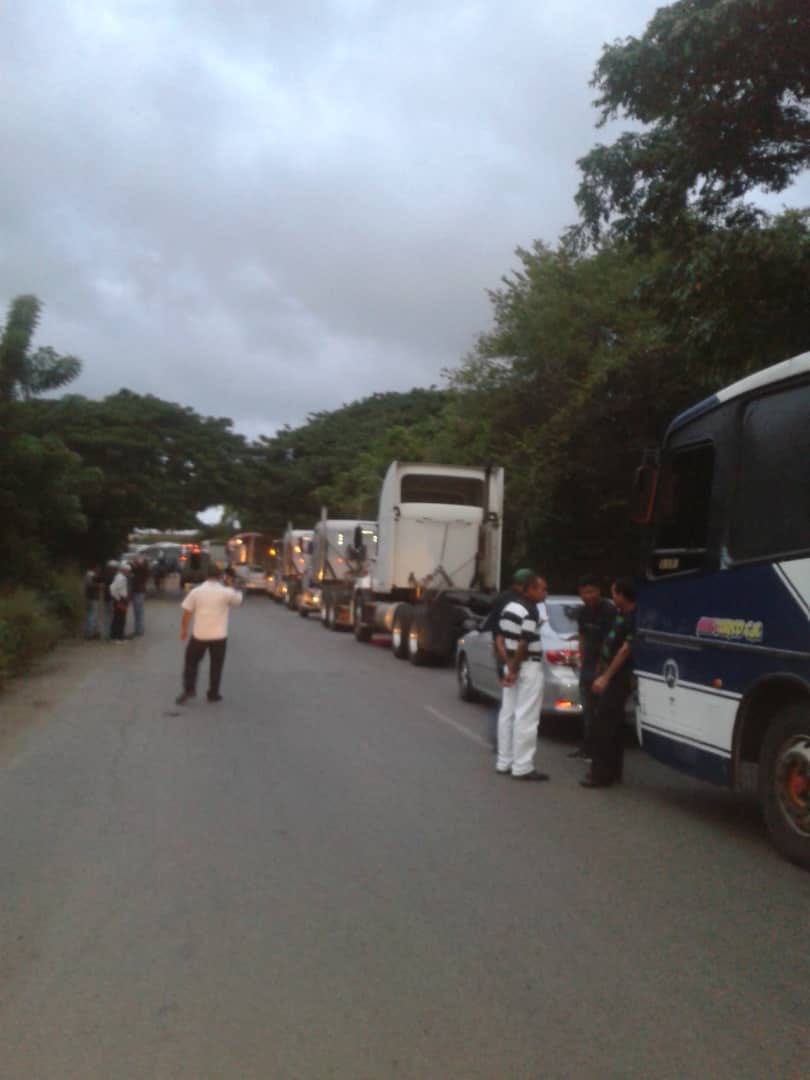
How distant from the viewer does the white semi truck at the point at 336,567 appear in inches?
1168

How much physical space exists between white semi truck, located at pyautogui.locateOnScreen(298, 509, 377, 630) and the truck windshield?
528 cm

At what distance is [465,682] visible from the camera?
15.4 metres

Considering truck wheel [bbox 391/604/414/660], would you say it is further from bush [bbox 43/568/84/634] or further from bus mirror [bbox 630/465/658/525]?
bus mirror [bbox 630/465/658/525]

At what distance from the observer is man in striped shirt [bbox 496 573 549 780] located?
993cm

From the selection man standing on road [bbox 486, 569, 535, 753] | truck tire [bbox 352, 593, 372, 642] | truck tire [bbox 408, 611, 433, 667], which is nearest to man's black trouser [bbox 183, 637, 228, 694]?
man standing on road [bbox 486, 569, 535, 753]

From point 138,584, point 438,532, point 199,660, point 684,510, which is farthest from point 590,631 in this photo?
point 138,584

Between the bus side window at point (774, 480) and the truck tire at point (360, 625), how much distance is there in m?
18.0

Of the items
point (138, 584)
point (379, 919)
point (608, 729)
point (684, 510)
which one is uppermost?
point (684, 510)

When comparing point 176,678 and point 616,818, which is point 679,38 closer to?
point 616,818

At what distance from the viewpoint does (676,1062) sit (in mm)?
4203

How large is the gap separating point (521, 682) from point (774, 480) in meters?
3.27

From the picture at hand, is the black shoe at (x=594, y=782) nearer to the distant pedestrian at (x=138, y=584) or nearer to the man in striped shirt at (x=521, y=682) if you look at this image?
the man in striped shirt at (x=521, y=682)

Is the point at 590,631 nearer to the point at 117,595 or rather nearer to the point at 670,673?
the point at 670,673

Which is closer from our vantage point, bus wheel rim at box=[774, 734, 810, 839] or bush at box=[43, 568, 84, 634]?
bus wheel rim at box=[774, 734, 810, 839]
